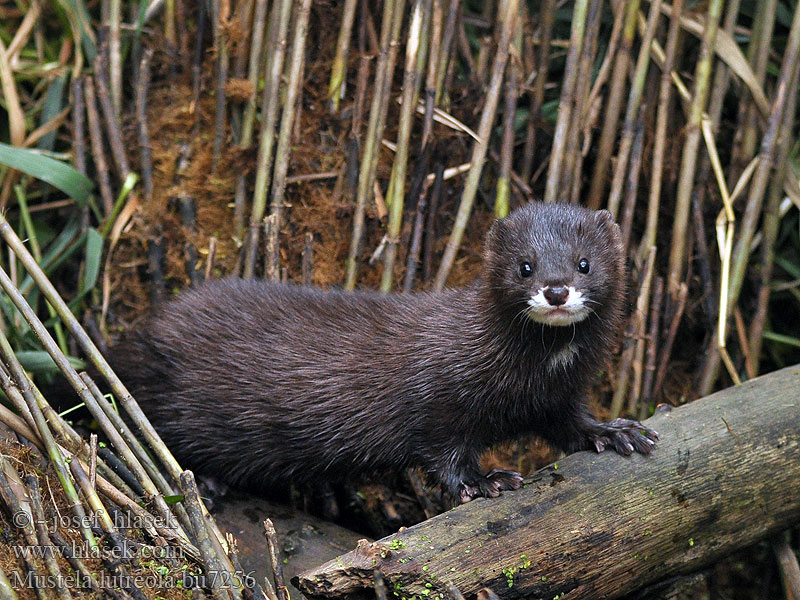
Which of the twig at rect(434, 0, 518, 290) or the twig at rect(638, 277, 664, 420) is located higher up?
the twig at rect(434, 0, 518, 290)

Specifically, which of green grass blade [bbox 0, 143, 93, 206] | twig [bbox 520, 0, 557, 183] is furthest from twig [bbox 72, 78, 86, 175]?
twig [bbox 520, 0, 557, 183]

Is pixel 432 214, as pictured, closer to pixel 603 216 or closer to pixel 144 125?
pixel 603 216

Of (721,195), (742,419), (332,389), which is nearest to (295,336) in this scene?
(332,389)

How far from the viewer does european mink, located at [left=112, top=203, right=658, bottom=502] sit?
3982 millimetres

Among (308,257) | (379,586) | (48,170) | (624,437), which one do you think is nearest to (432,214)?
(308,257)

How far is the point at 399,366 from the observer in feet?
14.1

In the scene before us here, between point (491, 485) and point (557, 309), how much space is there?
79 cm

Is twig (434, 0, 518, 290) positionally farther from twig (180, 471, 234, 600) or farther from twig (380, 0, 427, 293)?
twig (180, 471, 234, 600)

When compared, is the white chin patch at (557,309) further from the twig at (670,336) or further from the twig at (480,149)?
the twig at (670,336)

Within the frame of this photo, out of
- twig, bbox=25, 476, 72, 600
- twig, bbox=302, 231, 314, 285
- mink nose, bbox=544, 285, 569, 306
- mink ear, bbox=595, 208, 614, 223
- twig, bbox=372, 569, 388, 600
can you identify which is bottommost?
twig, bbox=372, 569, 388, 600

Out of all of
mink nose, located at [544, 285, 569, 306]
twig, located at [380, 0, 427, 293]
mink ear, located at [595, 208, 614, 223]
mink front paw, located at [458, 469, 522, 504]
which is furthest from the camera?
twig, located at [380, 0, 427, 293]

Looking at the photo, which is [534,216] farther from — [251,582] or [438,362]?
[251,582]

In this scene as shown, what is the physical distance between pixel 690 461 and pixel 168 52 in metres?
3.73

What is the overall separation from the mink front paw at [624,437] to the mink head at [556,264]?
486 millimetres
